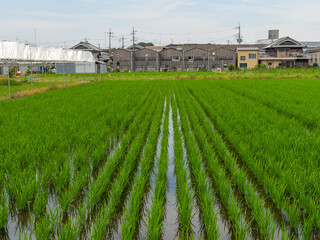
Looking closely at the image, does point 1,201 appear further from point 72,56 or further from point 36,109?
point 72,56

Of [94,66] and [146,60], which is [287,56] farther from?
[94,66]

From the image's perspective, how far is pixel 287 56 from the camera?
151 feet

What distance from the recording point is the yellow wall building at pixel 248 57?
4638 centimetres

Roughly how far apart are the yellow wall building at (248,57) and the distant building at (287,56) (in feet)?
3.24

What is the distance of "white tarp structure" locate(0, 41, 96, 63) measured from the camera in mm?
→ 14578

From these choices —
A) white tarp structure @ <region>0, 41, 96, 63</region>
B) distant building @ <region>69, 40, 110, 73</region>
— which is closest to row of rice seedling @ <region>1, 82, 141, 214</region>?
white tarp structure @ <region>0, 41, 96, 63</region>

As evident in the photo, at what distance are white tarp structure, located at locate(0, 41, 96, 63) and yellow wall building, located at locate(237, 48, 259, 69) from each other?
29.3m

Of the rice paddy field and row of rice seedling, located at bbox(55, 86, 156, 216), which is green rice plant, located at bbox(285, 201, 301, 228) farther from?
row of rice seedling, located at bbox(55, 86, 156, 216)

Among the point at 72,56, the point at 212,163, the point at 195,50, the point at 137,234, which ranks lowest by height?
the point at 137,234

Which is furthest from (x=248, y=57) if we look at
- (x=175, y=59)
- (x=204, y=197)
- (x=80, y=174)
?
(x=204, y=197)

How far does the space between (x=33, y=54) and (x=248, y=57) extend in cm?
3667

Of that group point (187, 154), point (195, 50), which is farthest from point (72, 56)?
point (195, 50)

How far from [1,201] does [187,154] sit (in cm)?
280

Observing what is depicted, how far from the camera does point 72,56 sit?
22281 millimetres
